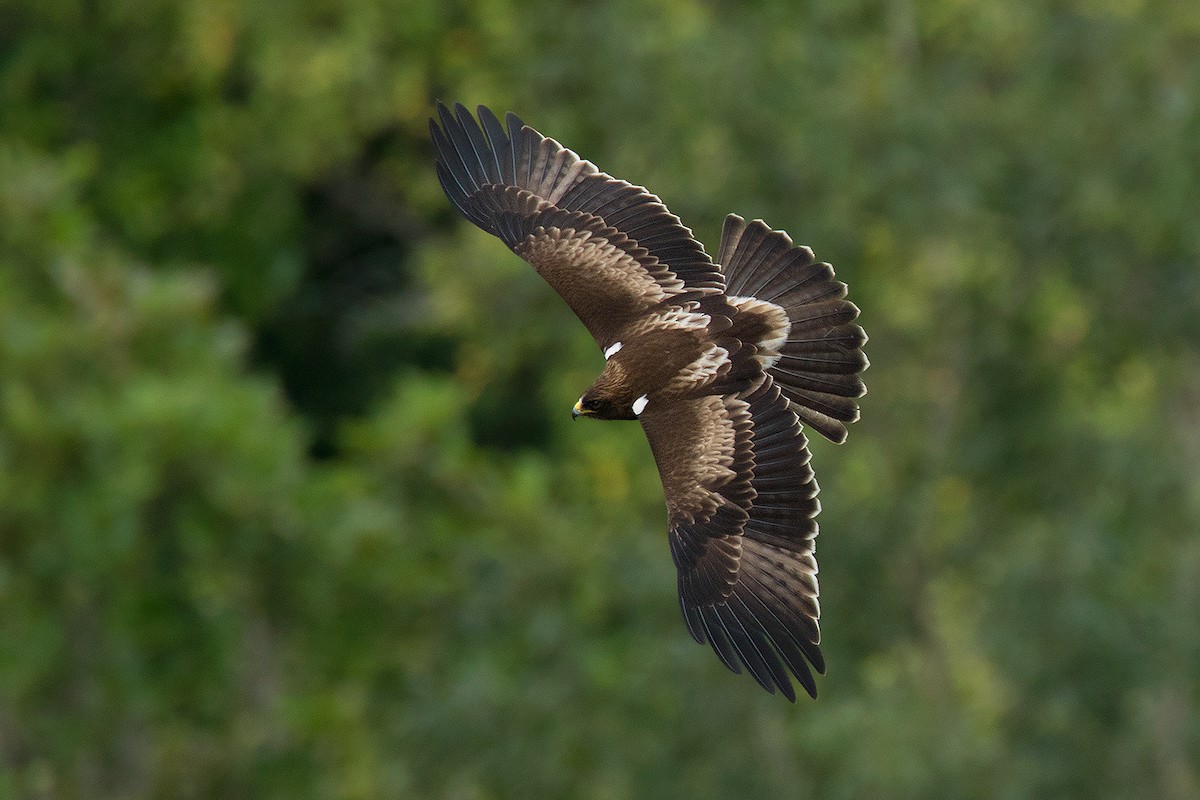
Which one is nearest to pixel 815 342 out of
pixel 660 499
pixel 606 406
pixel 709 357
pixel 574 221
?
pixel 709 357

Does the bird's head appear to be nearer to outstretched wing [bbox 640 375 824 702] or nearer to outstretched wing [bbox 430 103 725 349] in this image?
outstretched wing [bbox 640 375 824 702]

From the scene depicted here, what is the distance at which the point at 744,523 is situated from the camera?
28.5ft

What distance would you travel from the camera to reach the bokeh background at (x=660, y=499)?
15.4 m

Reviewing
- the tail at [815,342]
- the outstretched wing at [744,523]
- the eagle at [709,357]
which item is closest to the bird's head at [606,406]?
the eagle at [709,357]

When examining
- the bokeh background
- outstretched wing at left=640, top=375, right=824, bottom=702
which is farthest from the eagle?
the bokeh background

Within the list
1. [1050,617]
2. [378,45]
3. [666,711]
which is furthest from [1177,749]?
[378,45]

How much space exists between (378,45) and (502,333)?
154 inches

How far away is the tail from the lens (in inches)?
358

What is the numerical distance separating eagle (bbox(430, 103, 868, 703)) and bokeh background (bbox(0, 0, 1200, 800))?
227 inches

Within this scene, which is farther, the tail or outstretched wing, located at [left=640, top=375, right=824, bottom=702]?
the tail

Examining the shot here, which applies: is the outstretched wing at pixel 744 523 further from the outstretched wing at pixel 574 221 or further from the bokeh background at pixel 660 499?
the bokeh background at pixel 660 499

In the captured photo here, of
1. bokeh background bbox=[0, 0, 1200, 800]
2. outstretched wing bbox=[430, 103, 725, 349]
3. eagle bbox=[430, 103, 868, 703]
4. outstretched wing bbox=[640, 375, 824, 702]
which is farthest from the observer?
bokeh background bbox=[0, 0, 1200, 800]

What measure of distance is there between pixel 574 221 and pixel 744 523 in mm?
1582

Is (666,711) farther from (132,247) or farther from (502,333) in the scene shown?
(132,247)
